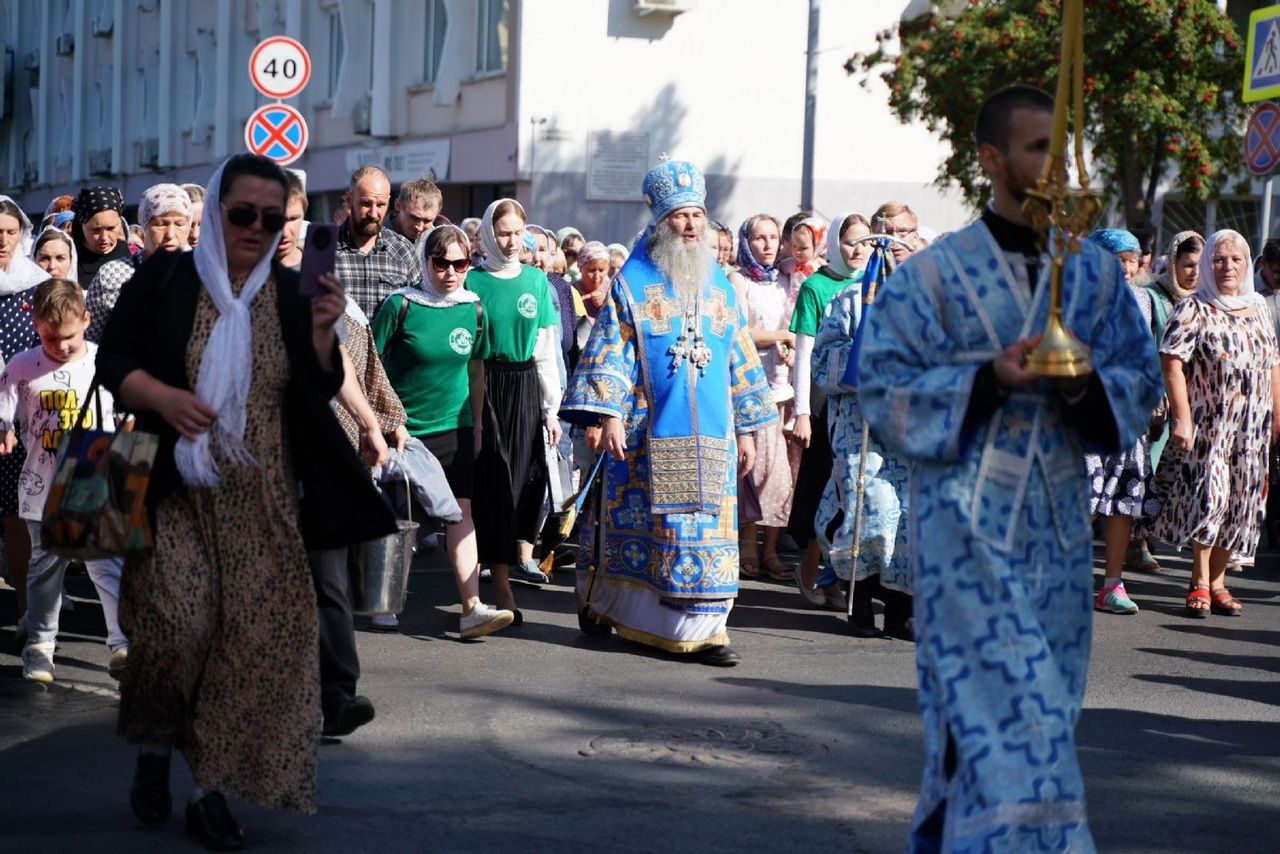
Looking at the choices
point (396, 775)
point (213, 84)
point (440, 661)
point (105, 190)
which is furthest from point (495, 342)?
point (213, 84)

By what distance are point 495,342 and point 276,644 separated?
4237 mm

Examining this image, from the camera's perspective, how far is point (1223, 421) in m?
10.5

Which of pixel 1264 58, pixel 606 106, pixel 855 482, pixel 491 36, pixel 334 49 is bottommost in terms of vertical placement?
pixel 855 482

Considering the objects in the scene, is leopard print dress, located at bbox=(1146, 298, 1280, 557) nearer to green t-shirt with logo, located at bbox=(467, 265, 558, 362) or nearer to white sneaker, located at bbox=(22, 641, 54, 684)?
green t-shirt with logo, located at bbox=(467, 265, 558, 362)

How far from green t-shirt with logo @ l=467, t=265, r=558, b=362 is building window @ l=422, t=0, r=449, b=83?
65.9 ft

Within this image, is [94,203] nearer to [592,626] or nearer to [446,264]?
[446,264]

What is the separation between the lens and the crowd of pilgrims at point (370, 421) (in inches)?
218

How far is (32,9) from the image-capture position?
55.4 meters

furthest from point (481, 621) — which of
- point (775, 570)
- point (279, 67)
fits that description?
point (279, 67)

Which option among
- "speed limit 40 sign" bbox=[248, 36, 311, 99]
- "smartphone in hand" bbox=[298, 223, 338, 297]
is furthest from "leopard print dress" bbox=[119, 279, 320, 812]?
"speed limit 40 sign" bbox=[248, 36, 311, 99]

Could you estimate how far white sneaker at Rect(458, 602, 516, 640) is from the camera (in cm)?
910

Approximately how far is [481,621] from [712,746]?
242cm

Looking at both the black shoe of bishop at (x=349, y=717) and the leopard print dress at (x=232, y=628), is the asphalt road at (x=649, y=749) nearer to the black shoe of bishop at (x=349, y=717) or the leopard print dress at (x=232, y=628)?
the black shoe of bishop at (x=349, y=717)

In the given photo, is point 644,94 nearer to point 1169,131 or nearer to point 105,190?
point 1169,131
